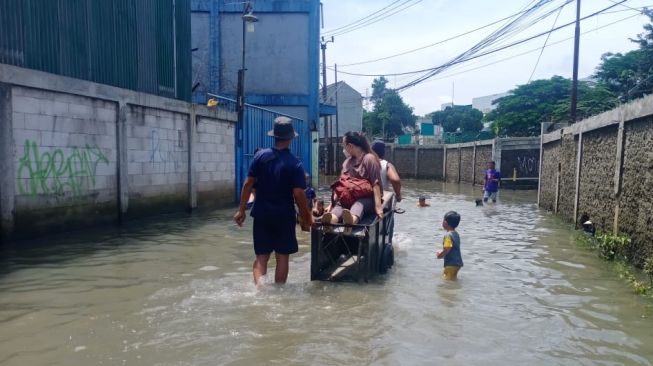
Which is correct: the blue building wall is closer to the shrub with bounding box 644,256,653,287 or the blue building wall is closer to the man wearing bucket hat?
the man wearing bucket hat

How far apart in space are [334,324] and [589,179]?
25.4 feet

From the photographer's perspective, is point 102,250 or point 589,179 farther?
point 589,179

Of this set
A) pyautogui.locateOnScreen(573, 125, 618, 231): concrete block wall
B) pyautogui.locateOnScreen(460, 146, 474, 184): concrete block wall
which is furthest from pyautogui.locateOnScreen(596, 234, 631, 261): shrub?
pyautogui.locateOnScreen(460, 146, 474, 184): concrete block wall

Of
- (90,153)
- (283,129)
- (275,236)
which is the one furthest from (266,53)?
→ (275,236)

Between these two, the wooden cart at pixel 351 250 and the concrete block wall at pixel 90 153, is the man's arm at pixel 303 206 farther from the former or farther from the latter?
the concrete block wall at pixel 90 153

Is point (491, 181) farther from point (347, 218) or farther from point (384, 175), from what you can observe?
point (347, 218)

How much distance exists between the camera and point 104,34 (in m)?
10.2

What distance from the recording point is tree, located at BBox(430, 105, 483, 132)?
194 ft

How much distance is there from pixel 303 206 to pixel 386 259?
2052 mm

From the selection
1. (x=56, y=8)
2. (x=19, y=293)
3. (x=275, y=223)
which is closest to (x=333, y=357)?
(x=275, y=223)

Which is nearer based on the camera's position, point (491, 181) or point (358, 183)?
point (358, 183)

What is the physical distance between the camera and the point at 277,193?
205 inches

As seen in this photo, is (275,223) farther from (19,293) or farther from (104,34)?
(104,34)

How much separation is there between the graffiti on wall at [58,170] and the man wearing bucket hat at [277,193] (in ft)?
15.2
